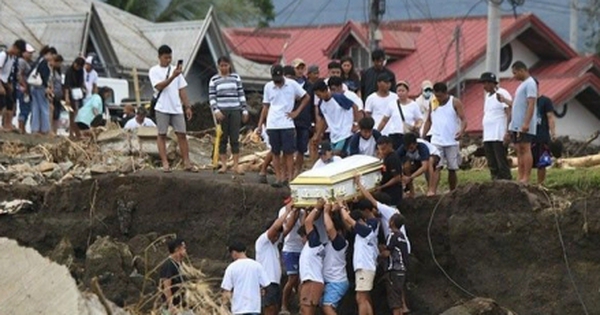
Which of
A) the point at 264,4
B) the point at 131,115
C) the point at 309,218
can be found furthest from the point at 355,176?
the point at 264,4

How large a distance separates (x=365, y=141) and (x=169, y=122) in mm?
3809

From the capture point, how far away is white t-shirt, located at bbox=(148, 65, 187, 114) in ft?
77.8

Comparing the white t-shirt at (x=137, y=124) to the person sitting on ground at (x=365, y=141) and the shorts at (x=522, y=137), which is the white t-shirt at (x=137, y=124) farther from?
the shorts at (x=522, y=137)

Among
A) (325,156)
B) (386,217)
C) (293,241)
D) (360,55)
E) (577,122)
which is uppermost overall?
(360,55)

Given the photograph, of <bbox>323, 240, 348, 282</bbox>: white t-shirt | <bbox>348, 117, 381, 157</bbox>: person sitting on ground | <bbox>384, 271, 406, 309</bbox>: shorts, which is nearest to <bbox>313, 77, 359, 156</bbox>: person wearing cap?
<bbox>348, 117, 381, 157</bbox>: person sitting on ground

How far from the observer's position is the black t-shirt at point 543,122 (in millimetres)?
22297

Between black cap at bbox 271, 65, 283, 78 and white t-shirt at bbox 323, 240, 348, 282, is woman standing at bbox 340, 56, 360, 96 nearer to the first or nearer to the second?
black cap at bbox 271, 65, 283, 78

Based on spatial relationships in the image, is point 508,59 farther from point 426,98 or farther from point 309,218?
point 309,218

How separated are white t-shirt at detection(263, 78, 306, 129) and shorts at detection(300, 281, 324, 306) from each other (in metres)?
2.73

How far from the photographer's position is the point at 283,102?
2273 cm

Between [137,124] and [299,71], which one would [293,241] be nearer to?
[299,71]

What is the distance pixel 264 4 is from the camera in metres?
69.1

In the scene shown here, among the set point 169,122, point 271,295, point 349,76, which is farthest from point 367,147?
point 169,122

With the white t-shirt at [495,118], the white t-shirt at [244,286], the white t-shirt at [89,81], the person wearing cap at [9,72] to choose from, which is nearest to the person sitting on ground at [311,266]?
the white t-shirt at [244,286]
